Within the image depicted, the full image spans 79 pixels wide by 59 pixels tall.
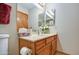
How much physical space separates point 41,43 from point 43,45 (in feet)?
0.11

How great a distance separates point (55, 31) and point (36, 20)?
0.24 meters

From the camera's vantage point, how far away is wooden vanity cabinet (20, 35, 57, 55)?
1.99 meters

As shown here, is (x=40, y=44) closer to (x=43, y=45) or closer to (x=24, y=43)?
(x=43, y=45)

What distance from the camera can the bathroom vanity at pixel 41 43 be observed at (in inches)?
78.2

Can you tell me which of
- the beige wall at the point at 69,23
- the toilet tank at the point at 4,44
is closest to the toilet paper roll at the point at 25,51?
the toilet tank at the point at 4,44

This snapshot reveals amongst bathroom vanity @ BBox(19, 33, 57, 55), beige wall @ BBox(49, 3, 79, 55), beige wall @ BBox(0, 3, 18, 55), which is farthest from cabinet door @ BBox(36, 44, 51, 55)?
beige wall @ BBox(0, 3, 18, 55)

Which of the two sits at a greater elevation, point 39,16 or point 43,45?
point 39,16

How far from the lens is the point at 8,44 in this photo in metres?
2.00

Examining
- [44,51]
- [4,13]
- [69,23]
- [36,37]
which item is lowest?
[44,51]

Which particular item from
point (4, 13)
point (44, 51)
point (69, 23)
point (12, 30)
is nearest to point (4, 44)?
point (12, 30)

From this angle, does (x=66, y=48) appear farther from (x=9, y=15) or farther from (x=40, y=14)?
(x=9, y=15)

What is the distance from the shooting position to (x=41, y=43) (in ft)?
6.58

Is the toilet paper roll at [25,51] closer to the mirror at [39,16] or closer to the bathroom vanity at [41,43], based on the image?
the bathroom vanity at [41,43]

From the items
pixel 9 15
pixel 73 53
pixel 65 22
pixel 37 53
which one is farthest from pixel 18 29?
pixel 73 53
